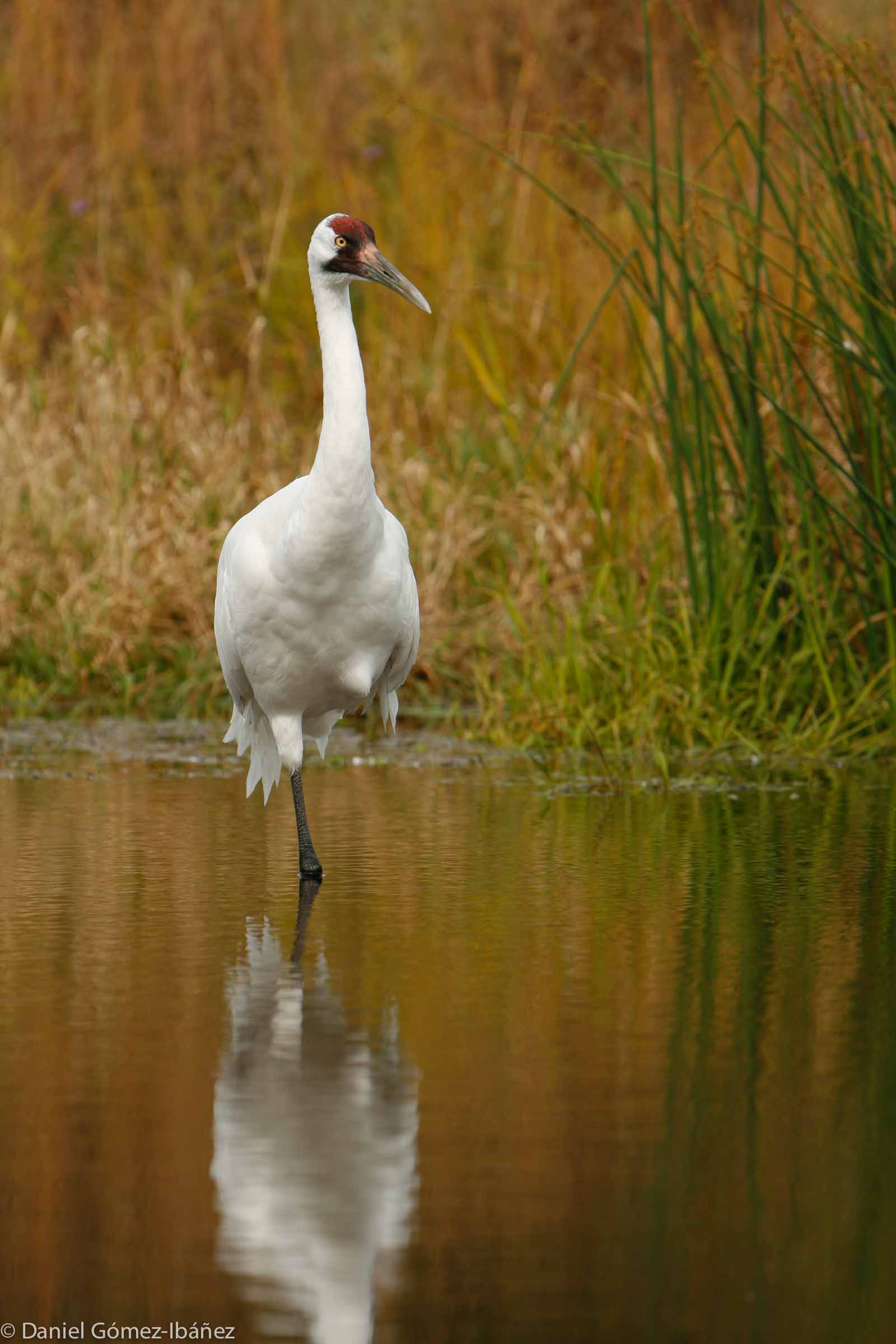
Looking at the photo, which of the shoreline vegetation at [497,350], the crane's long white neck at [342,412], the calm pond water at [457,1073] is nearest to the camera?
the calm pond water at [457,1073]

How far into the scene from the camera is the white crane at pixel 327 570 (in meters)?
6.32

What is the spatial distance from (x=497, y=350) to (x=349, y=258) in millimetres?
4892

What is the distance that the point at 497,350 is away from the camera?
11562 millimetres

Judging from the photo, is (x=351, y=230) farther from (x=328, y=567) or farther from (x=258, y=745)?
(x=258, y=745)

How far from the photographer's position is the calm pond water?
3234 mm

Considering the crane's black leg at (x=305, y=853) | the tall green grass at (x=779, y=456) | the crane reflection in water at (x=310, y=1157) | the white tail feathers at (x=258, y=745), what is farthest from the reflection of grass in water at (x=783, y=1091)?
the tall green grass at (x=779, y=456)

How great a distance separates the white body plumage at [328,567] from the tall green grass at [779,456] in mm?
1268

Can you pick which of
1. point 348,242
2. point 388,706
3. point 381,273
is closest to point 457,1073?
point 381,273

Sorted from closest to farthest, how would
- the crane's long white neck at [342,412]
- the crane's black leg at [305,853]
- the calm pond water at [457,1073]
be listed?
the calm pond water at [457,1073], the crane's long white neck at [342,412], the crane's black leg at [305,853]

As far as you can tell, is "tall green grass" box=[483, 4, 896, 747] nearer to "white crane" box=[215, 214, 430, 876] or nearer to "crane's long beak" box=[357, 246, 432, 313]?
"crane's long beak" box=[357, 246, 432, 313]

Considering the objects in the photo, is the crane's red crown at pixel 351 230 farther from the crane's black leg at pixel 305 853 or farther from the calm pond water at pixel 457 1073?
the calm pond water at pixel 457 1073

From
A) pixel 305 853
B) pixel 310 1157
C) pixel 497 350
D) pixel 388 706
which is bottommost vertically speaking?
pixel 310 1157

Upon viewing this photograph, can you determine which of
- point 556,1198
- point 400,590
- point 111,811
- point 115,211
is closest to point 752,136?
point 400,590

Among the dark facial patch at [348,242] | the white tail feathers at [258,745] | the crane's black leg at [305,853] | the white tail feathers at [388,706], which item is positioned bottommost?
the crane's black leg at [305,853]
